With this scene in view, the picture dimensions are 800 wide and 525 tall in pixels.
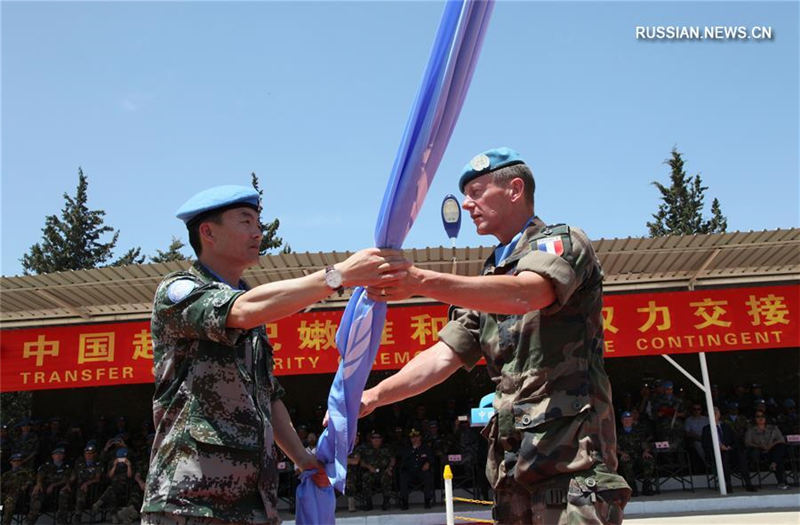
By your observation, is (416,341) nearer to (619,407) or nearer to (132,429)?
(619,407)

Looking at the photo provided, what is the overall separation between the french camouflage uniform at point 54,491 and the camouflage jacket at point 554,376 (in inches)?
430

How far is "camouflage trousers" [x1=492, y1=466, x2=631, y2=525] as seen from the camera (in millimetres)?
2123

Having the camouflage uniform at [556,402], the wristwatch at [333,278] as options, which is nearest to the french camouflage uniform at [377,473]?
the camouflage uniform at [556,402]

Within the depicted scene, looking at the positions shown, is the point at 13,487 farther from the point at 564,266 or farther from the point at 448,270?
the point at 564,266

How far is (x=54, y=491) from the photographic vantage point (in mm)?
11680

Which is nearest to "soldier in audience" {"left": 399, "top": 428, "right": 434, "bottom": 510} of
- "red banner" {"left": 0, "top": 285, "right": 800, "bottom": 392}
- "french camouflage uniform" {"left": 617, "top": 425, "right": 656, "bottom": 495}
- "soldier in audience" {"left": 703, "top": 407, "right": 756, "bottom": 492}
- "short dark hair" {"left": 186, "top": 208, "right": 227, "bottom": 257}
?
"red banner" {"left": 0, "top": 285, "right": 800, "bottom": 392}

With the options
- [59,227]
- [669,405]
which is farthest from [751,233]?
[59,227]

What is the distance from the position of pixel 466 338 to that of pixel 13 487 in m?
11.4

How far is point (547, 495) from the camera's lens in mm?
2223

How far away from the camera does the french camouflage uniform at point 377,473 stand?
11.2 meters

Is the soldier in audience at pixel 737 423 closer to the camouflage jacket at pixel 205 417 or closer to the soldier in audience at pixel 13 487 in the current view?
the camouflage jacket at pixel 205 417

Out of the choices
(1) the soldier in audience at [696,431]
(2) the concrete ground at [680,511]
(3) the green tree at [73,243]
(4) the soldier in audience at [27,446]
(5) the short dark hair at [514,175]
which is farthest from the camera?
(3) the green tree at [73,243]

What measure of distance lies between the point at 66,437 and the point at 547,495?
1350cm

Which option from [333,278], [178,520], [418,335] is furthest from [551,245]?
[418,335]
